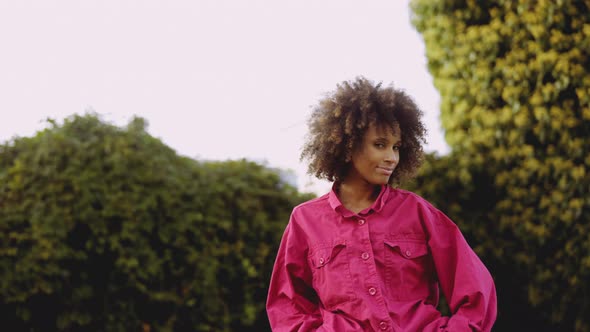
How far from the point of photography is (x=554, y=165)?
568cm

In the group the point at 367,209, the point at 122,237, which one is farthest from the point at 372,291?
the point at 122,237

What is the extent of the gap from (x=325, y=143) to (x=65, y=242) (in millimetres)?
2919

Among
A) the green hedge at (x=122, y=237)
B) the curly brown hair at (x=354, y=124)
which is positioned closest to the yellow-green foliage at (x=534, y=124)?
the green hedge at (x=122, y=237)

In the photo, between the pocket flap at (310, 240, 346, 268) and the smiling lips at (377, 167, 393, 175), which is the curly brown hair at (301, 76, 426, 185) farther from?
the pocket flap at (310, 240, 346, 268)

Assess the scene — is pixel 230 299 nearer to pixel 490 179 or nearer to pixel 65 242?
pixel 65 242

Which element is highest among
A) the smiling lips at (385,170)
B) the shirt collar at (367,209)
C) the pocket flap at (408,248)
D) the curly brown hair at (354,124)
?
the curly brown hair at (354,124)

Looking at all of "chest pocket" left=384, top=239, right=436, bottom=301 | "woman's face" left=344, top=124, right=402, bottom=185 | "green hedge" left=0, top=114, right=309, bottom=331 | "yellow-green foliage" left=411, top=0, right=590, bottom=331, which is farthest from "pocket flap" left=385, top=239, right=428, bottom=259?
"yellow-green foliage" left=411, top=0, right=590, bottom=331

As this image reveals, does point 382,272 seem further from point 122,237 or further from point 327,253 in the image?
point 122,237

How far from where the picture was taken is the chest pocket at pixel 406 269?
102 inches

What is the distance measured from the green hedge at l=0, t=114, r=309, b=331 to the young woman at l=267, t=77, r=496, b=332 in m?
2.68

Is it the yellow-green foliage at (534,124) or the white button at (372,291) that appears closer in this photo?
the white button at (372,291)

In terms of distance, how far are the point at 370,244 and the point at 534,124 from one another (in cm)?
368

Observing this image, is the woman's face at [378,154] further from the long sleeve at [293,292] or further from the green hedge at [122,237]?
the green hedge at [122,237]

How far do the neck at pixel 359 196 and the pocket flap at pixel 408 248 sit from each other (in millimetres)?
219
